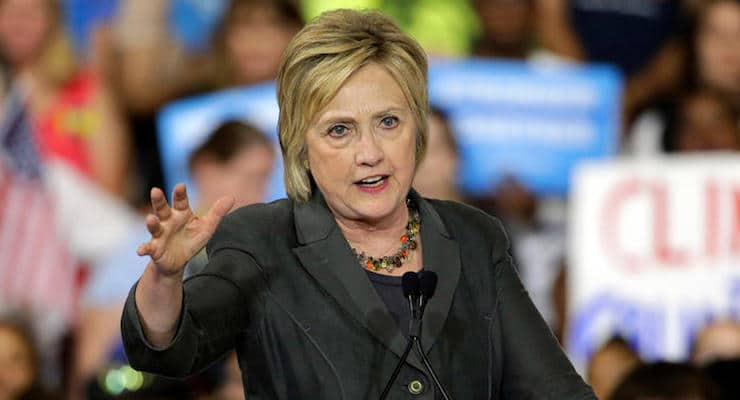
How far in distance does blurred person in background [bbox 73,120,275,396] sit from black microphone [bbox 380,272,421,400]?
4.36 m

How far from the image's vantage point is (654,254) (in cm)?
667

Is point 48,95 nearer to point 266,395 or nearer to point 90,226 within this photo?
point 90,226

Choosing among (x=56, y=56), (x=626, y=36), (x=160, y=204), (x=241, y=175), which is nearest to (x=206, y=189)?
(x=241, y=175)

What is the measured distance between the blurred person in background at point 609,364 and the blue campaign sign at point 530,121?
153 cm

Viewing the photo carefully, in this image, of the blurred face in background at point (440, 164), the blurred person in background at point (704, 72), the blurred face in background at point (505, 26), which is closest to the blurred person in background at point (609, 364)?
the blurred face in background at point (440, 164)

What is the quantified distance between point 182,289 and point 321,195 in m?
0.36

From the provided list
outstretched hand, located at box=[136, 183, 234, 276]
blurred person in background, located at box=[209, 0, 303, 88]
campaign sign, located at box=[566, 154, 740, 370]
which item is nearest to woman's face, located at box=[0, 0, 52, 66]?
blurred person in background, located at box=[209, 0, 303, 88]

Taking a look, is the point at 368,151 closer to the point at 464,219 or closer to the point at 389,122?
the point at 389,122

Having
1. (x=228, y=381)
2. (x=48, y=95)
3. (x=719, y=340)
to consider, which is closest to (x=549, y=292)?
(x=719, y=340)

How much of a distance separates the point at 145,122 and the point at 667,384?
12.1 ft

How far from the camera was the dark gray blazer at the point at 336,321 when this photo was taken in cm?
212

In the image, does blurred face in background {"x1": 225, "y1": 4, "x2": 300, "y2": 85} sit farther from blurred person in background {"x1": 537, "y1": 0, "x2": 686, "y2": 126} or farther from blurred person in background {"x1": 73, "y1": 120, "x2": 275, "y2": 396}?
blurred person in background {"x1": 537, "y1": 0, "x2": 686, "y2": 126}

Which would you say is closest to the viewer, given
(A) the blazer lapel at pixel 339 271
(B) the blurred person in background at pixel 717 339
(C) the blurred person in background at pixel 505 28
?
(A) the blazer lapel at pixel 339 271

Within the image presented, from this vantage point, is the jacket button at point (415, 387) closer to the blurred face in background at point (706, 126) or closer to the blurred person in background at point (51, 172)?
the blurred person in background at point (51, 172)
